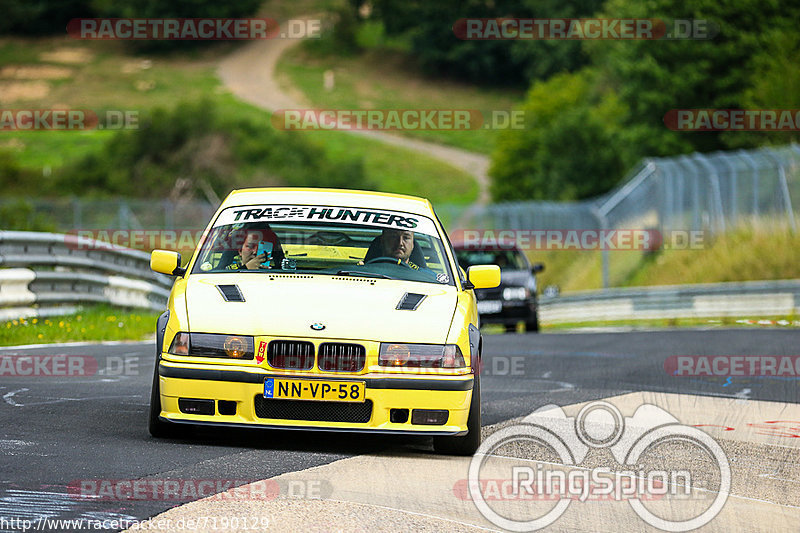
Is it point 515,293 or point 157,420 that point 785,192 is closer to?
point 515,293

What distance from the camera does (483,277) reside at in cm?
890

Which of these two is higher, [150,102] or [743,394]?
[150,102]

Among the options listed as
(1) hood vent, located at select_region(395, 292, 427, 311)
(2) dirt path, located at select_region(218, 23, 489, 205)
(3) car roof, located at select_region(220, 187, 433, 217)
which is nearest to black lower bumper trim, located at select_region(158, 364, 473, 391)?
(1) hood vent, located at select_region(395, 292, 427, 311)

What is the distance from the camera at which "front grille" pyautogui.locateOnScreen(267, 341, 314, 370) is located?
736 centimetres

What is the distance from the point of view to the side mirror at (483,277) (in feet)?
29.2

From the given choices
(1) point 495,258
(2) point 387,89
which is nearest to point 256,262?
(1) point 495,258

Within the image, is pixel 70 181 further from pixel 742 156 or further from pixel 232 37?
pixel 232 37

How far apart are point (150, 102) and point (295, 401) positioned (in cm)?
10048

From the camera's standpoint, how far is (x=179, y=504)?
5898 millimetres

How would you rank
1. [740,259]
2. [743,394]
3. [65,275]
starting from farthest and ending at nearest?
[740,259], [65,275], [743,394]

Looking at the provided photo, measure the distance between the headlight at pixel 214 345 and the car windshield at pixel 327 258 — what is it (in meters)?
1.03

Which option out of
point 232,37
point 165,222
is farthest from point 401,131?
point 165,222

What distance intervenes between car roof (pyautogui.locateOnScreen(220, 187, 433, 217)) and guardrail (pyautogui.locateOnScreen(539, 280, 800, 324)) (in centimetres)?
1541

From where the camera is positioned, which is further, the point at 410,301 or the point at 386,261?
the point at 386,261
